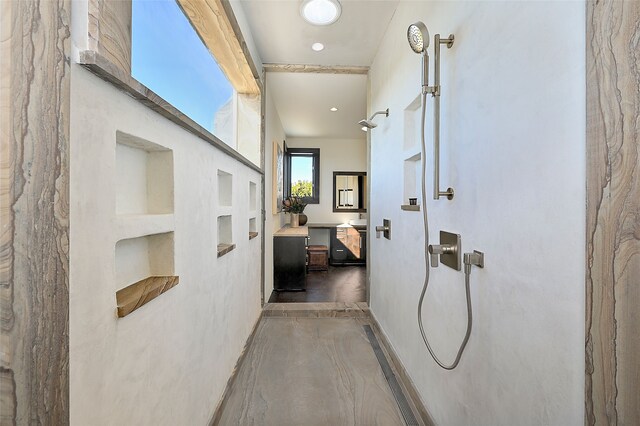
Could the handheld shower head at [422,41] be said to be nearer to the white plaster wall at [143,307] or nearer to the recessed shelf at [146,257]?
the white plaster wall at [143,307]

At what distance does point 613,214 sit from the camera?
535 mm

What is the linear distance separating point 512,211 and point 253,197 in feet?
6.32

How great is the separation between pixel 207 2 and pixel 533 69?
1.48 meters

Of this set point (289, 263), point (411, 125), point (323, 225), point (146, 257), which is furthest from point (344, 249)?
point (146, 257)

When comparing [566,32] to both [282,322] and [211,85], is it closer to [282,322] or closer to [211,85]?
[211,85]

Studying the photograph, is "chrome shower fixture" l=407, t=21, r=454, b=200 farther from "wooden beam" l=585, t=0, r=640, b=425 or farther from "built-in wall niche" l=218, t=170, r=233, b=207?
"built-in wall niche" l=218, t=170, r=233, b=207

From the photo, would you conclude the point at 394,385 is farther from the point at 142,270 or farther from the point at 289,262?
the point at 289,262

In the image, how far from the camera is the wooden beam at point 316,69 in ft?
9.11

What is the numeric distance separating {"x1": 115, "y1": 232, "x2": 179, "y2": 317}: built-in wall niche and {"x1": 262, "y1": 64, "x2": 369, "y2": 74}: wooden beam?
2302 mm

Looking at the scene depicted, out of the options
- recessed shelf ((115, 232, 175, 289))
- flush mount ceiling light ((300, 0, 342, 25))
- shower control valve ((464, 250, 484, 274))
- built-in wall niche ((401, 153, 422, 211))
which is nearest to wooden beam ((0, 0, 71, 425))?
recessed shelf ((115, 232, 175, 289))

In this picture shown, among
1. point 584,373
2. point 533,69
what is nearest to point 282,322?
point 584,373

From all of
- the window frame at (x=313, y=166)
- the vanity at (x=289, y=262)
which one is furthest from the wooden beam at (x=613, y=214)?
the window frame at (x=313, y=166)

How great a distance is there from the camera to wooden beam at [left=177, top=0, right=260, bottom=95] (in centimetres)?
152

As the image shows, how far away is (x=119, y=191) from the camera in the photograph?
794 mm
